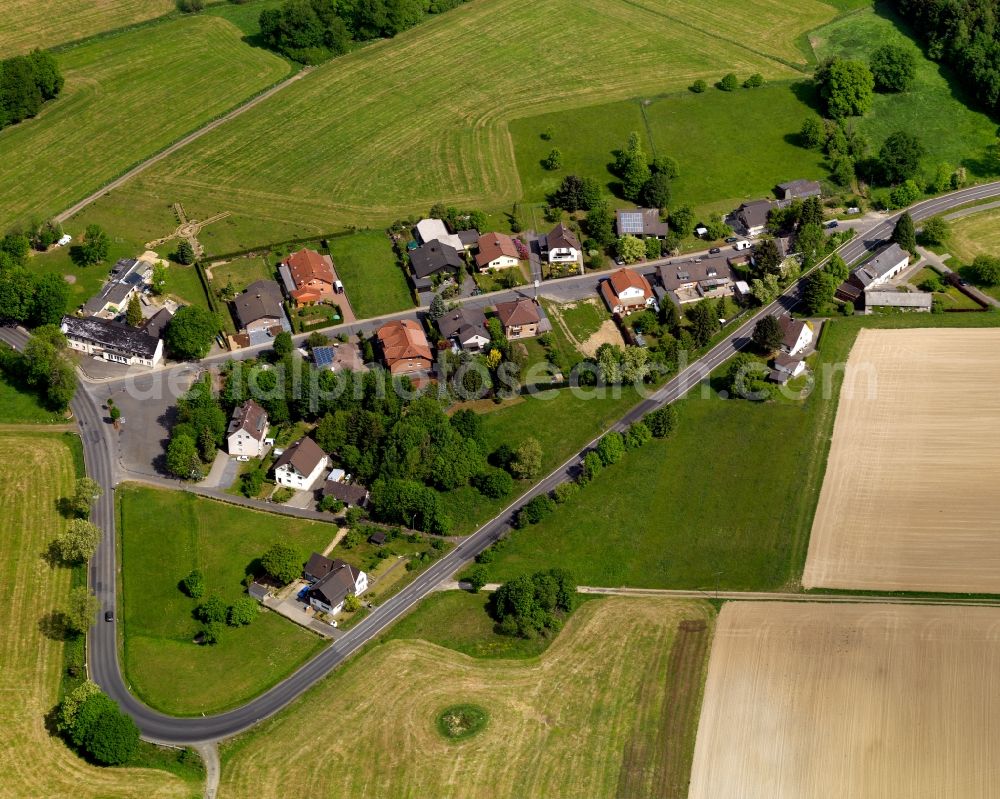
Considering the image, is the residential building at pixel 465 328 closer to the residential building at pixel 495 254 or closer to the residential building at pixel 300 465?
the residential building at pixel 495 254

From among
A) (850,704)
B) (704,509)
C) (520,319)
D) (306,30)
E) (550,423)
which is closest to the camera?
(850,704)

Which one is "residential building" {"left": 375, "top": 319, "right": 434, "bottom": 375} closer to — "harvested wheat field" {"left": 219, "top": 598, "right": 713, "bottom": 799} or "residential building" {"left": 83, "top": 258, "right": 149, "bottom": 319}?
"residential building" {"left": 83, "top": 258, "right": 149, "bottom": 319}

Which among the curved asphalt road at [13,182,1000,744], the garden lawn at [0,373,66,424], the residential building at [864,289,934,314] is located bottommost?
the residential building at [864,289,934,314]

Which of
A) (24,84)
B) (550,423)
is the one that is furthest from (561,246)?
(24,84)

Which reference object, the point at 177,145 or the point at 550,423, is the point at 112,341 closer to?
the point at 177,145

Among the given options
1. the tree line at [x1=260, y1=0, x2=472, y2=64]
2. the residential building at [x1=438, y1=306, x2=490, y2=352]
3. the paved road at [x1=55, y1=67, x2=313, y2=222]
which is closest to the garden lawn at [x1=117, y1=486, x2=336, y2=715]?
the residential building at [x1=438, y1=306, x2=490, y2=352]

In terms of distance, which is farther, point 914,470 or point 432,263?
point 432,263
